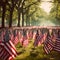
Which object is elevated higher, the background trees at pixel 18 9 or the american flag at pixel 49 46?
the background trees at pixel 18 9

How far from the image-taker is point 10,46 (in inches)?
507

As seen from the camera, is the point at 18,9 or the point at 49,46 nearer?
the point at 49,46

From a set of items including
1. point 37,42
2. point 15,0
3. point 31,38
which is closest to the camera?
point 37,42

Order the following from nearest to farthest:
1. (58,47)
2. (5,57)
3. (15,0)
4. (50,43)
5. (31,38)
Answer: (5,57)
(58,47)
(50,43)
(31,38)
(15,0)

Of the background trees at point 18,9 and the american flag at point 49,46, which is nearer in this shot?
the american flag at point 49,46

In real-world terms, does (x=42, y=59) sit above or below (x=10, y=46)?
below

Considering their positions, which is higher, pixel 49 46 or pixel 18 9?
pixel 18 9

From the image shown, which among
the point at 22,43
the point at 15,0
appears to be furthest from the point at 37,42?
the point at 15,0

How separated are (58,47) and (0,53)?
4370 millimetres

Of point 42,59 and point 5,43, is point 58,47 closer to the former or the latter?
point 42,59

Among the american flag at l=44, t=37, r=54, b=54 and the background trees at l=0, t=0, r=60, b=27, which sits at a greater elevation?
the background trees at l=0, t=0, r=60, b=27

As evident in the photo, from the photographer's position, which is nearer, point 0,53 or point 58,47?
point 0,53

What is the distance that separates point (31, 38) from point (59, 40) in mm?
14528

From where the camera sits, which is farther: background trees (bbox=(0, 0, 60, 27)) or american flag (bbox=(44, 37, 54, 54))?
background trees (bbox=(0, 0, 60, 27))
